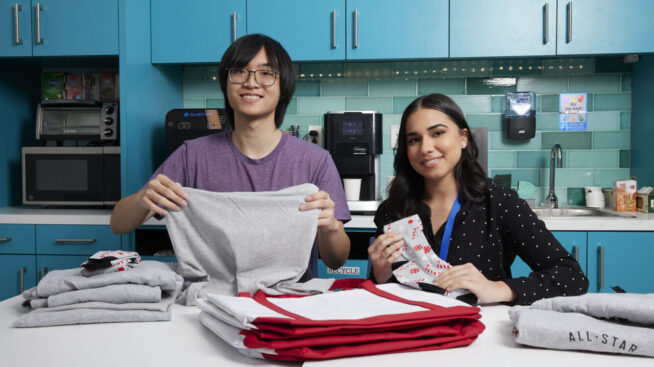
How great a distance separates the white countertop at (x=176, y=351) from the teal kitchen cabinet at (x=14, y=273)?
177 cm

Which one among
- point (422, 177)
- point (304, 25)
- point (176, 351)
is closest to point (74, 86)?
point (304, 25)

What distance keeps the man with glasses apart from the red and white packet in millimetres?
230

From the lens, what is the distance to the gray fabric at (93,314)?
89cm

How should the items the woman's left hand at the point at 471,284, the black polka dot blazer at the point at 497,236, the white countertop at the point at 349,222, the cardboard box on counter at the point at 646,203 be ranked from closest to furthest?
the woman's left hand at the point at 471,284 < the black polka dot blazer at the point at 497,236 < the white countertop at the point at 349,222 < the cardboard box on counter at the point at 646,203

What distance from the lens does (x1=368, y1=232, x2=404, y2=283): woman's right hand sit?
1144 mm

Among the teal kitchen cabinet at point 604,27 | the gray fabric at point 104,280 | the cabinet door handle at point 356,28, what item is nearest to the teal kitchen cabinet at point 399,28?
the cabinet door handle at point 356,28

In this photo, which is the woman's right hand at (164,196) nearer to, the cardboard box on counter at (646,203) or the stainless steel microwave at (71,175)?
the stainless steel microwave at (71,175)

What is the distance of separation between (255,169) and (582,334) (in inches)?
38.1

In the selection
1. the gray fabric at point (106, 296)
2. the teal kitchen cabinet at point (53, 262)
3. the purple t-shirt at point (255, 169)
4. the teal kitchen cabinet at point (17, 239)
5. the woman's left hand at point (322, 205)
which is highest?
the purple t-shirt at point (255, 169)

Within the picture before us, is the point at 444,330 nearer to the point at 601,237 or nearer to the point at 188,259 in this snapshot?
the point at 188,259

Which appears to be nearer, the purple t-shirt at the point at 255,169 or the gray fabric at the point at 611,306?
the gray fabric at the point at 611,306

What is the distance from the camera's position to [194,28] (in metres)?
2.62

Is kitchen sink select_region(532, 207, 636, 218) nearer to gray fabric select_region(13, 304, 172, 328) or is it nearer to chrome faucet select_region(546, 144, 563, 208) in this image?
chrome faucet select_region(546, 144, 563, 208)

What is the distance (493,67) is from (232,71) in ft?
6.32
